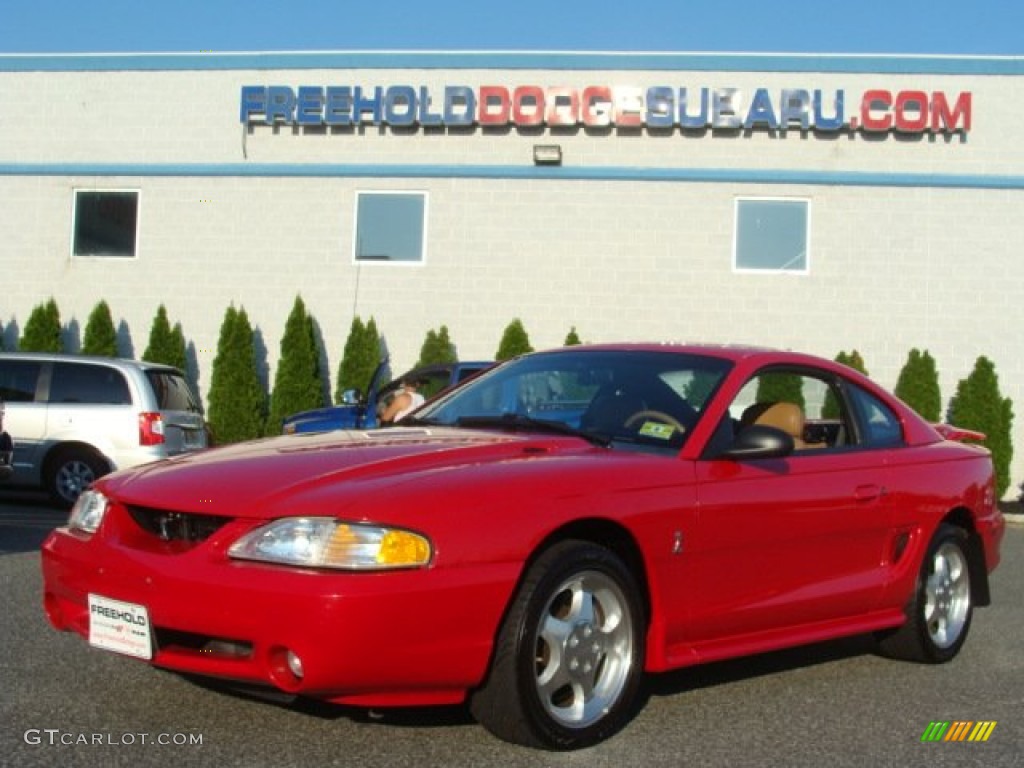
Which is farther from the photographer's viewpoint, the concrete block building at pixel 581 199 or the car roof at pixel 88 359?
the concrete block building at pixel 581 199

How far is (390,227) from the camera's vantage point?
63.8 ft

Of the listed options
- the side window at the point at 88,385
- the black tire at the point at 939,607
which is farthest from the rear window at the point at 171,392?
the black tire at the point at 939,607

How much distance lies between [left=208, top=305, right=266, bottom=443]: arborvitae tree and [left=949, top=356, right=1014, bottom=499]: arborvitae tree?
9.45 meters

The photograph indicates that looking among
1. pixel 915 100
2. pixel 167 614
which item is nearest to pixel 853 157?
pixel 915 100

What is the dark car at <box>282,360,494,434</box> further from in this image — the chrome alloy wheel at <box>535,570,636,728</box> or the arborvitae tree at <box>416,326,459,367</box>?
the chrome alloy wheel at <box>535,570,636,728</box>

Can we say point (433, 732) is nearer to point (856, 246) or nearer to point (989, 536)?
point (989, 536)

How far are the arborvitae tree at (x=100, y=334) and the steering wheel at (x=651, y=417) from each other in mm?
14983

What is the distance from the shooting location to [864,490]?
613 cm

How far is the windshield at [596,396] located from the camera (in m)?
5.64

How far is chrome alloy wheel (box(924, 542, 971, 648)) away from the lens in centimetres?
667

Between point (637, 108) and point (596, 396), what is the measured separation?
13.6 m

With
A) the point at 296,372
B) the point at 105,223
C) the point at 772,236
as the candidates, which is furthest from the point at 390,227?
the point at 772,236

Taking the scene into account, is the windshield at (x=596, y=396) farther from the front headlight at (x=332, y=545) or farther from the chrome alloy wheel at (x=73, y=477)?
the chrome alloy wheel at (x=73, y=477)

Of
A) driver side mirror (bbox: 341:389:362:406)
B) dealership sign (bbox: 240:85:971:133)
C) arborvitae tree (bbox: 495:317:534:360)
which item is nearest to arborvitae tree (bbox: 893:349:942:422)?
dealership sign (bbox: 240:85:971:133)
